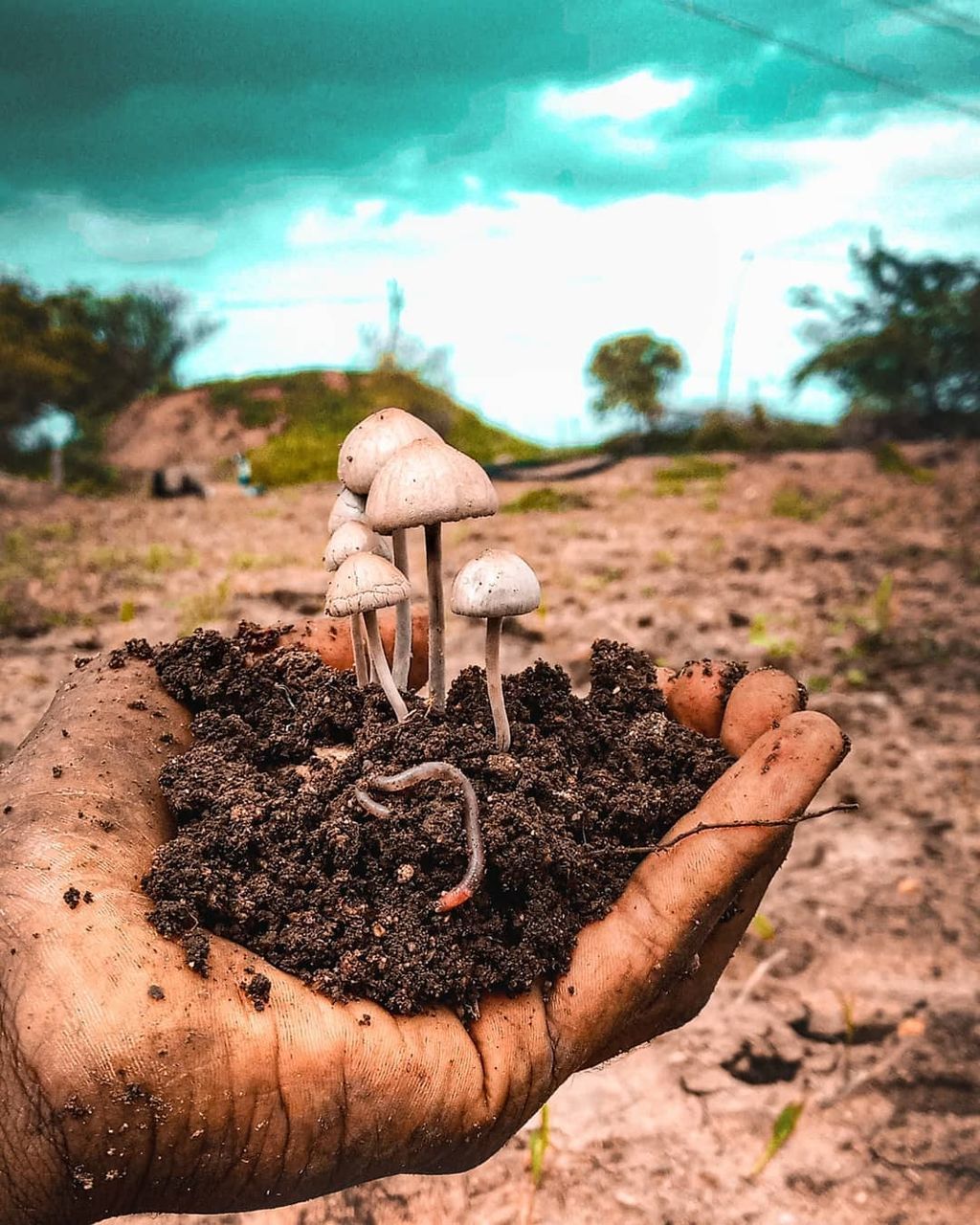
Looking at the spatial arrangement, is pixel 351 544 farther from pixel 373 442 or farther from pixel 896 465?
pixel 896 465

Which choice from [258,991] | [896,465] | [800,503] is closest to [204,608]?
[258,991]

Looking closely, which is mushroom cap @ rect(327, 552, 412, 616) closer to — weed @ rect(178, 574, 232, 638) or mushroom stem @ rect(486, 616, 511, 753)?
mushroom stem @ rect(486, 616, 511, 753)

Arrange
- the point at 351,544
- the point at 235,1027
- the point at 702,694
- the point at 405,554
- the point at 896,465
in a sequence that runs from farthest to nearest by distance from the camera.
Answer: the point at 896,465 → the point at 702,694 → the point at 405,554 → the point at 351,544 → the point at 235,1027

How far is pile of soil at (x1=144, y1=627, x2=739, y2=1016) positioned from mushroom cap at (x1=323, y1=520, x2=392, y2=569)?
31 centimetres

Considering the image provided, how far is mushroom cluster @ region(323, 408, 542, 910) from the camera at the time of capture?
144cm

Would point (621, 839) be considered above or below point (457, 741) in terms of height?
below

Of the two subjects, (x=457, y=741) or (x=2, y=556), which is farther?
(x=2, y=556)

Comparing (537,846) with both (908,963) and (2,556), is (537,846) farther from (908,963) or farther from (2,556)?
(2,556)

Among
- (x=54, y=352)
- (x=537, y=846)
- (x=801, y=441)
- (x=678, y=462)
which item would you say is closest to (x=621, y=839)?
(x=537, y=846)

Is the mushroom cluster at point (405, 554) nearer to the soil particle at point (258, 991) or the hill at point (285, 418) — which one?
the soil particle at point (258, 991)

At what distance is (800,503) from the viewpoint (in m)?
7.70

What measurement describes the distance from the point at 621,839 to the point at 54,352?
17.7 feet

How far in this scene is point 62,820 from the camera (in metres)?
1.42

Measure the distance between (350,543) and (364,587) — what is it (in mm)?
147
